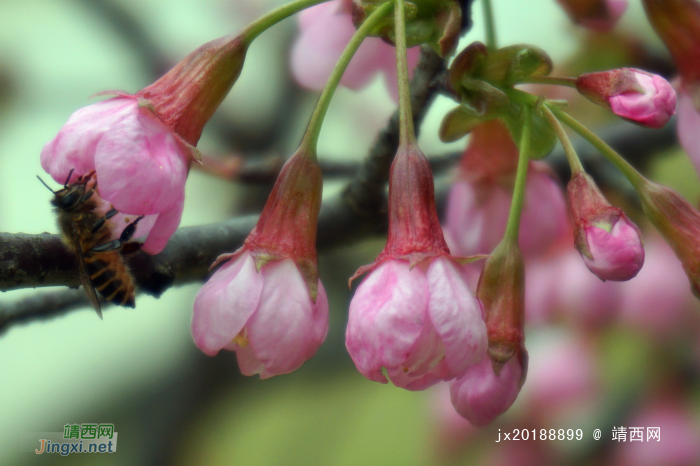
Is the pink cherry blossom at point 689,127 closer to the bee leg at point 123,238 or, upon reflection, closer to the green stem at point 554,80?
the green stem at point 554,80

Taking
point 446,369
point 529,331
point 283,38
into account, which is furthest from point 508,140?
point 283,38

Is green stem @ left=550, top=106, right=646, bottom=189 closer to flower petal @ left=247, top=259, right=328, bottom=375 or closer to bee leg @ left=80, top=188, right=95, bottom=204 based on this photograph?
flower petal @ left=247, top=259, right=328, bottom=375

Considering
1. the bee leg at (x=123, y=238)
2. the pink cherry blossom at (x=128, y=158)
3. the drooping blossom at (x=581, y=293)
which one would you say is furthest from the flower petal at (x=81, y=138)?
the drooping blossom at (x=581, y=293)

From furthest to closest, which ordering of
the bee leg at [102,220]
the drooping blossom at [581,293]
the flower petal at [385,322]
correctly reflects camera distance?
the drooping blossom at [581,293]
the bee leg at [102,220]
the flower petal at [385,322]

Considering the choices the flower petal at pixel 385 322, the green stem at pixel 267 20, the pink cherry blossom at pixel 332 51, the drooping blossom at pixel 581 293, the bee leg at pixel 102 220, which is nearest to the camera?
the flower petal at pixel 385 322

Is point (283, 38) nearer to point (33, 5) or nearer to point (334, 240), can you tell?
point (33, 5)

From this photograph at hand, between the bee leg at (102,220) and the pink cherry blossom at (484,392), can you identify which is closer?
the pink cherry blossom at (484,392)
